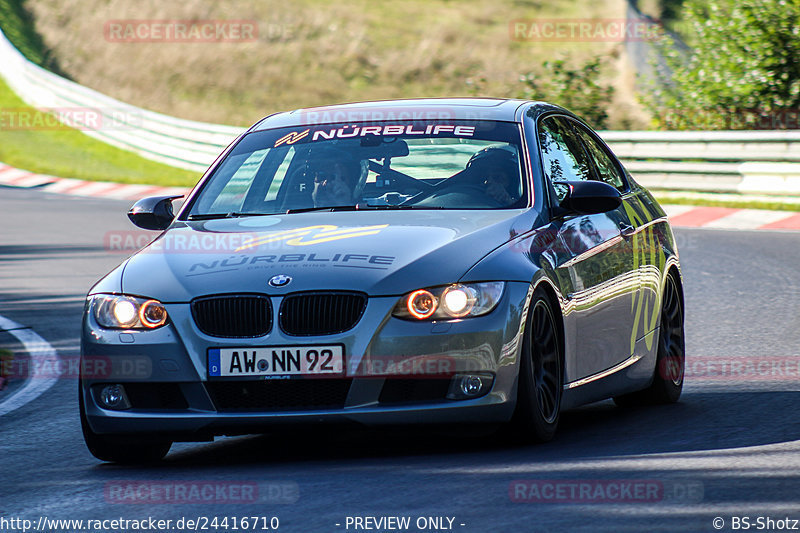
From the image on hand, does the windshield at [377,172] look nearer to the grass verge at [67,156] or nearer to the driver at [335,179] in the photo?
the driver at [335,179]

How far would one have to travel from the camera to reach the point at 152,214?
7047 millimetres

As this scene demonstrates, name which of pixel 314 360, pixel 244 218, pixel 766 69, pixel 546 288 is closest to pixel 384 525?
pixel 314 360

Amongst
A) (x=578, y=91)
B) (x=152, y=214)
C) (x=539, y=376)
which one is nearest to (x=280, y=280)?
(x=539, y=376)

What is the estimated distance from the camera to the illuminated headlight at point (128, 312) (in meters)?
5.82

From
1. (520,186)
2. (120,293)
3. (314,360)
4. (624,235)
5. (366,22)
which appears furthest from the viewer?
(366,22)

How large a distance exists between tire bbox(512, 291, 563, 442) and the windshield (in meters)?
0.71

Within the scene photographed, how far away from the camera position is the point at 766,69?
2400cm

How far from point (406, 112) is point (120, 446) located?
2.26m

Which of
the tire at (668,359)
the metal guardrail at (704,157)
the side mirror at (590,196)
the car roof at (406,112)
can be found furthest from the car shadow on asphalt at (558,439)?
the metal guardrail at (704,157)

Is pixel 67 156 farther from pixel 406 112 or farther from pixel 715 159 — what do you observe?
pixel 406 112

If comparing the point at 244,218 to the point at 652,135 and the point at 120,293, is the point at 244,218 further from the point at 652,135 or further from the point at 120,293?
the point at 652,135

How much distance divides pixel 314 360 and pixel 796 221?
13.4m

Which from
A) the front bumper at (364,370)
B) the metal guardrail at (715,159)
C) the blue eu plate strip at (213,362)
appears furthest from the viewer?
the metal guardrail at (715,159)

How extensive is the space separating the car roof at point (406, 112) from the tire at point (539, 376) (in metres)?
1.37
